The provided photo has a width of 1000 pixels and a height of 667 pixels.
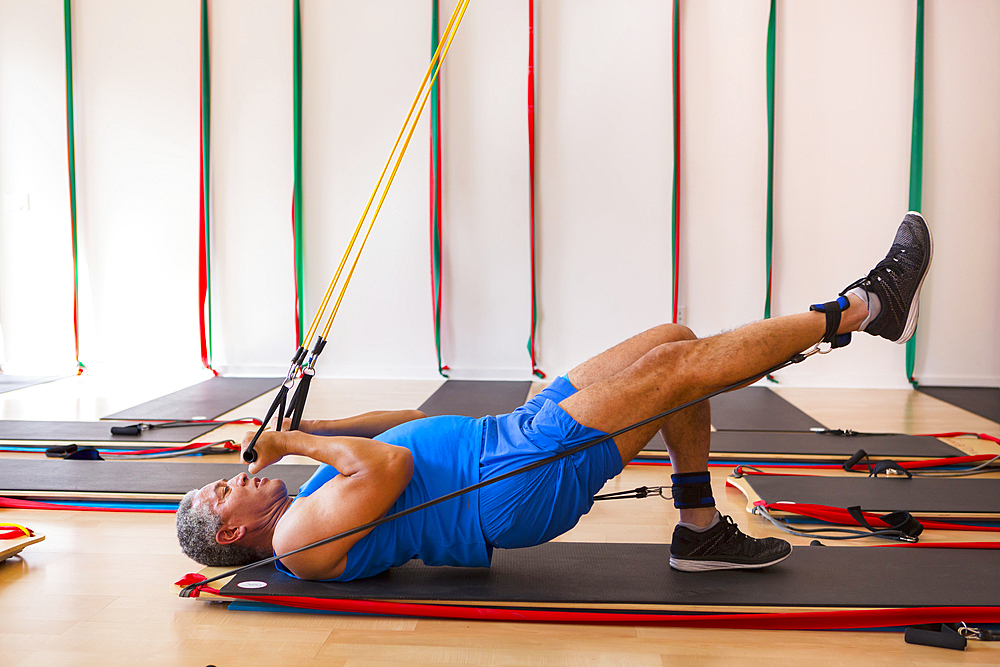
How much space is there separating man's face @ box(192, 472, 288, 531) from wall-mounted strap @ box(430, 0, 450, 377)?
378 centimetres

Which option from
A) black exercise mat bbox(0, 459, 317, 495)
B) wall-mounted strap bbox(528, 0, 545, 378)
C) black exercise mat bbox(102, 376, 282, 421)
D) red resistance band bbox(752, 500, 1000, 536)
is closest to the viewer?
red resistance band bbox(752, 500, 1000, 536)

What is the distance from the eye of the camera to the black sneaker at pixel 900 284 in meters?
1.97

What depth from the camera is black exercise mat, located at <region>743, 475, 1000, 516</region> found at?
8.94ft

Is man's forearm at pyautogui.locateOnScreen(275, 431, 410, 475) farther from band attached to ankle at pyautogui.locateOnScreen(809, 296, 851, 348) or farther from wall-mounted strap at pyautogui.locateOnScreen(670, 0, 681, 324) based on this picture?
wall-mounted strap at pyautogui.locateOnScreen(670, 0, 681, 324)

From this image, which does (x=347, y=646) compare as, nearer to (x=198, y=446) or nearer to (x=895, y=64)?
(x=198, y=446)

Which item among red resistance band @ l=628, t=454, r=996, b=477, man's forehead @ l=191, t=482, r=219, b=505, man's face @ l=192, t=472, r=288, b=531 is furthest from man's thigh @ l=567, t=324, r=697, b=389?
red resistance band @ l=628, t=454, r=996, b=477

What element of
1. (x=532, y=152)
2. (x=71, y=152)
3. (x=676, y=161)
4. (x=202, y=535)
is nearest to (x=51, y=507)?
(x=202, y=535)

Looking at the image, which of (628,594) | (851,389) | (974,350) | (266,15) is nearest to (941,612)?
(628,594)

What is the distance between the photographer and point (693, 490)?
2061 mm

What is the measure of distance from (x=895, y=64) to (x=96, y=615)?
574 centimetres

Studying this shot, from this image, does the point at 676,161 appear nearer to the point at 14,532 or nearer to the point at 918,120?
the point at 918,120

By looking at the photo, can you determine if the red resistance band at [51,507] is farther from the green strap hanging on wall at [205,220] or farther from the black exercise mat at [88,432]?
the green strap hanging on wall at [205,220]

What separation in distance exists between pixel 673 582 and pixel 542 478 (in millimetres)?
503

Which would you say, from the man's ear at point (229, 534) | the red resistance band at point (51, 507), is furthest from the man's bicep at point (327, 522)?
the red resistance band at point (51, 507)
